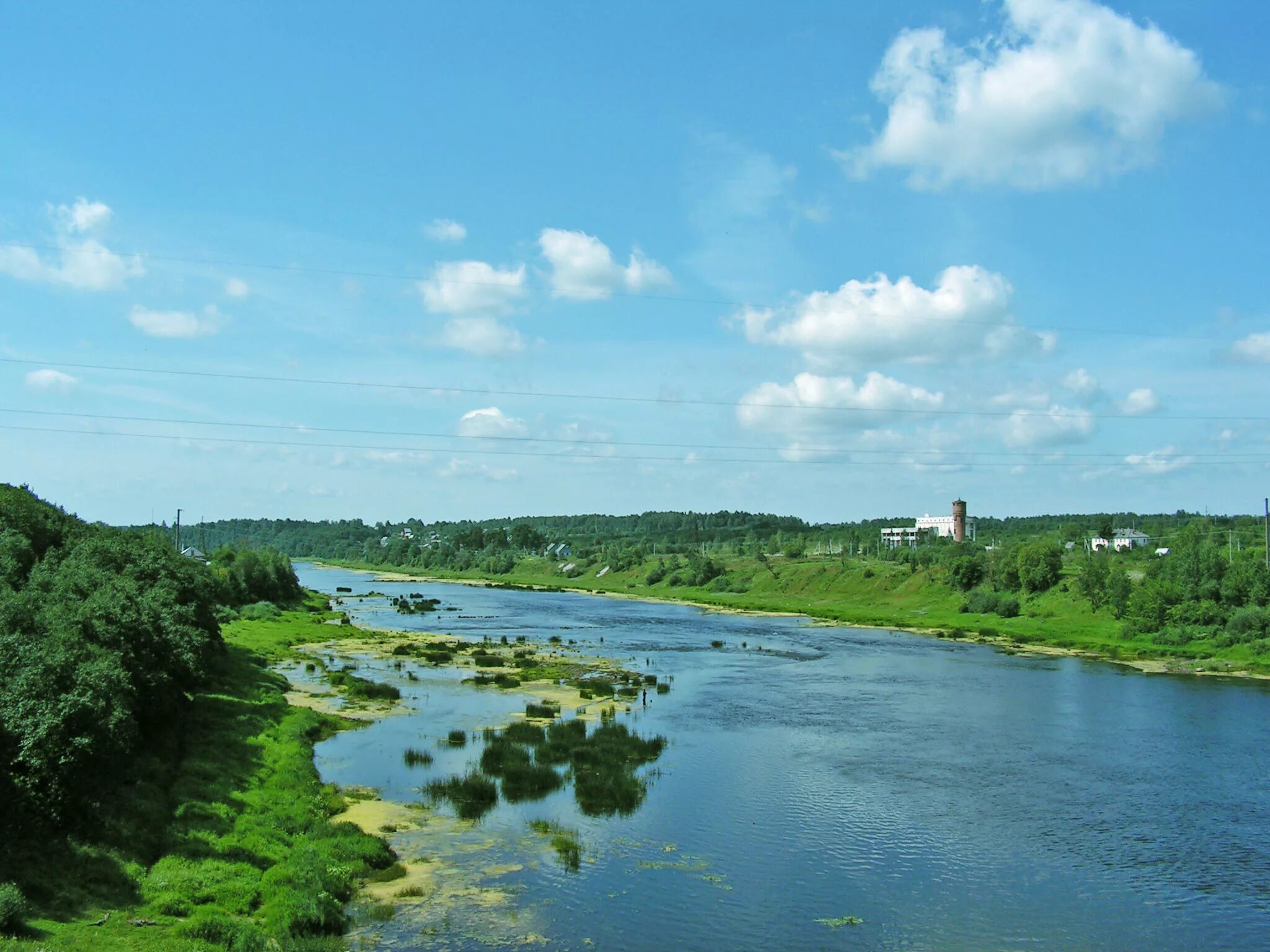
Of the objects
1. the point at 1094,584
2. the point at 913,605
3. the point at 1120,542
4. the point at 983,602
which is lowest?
the point at 913,605

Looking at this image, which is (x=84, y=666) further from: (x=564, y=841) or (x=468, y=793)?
(x=564, y=841)

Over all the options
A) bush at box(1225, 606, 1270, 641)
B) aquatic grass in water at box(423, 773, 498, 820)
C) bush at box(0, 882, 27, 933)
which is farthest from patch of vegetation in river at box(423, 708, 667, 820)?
bush at box(1225, 606, 1270, 641)

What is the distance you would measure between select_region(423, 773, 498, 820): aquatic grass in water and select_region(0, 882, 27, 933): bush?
581 inches

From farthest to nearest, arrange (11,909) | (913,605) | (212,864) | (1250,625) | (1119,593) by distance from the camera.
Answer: (913,605) < (1119,593) < (1250,625) < (212,864) < (11,909)

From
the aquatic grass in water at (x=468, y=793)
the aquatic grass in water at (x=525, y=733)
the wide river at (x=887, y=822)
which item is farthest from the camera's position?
the aquatic grass in water at (x=525, y=733)

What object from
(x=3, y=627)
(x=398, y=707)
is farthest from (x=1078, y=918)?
(x=398, y=707)

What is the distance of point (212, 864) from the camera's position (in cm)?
2411

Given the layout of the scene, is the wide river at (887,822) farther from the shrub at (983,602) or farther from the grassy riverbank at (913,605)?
the shrub at (983,602)

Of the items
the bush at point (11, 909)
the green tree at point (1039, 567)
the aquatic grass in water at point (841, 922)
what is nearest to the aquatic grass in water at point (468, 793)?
the aquatic grass in water at point (841, 922)

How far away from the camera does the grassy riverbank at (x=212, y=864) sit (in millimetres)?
19875

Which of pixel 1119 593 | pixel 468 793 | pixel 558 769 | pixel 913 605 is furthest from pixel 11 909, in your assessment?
pixel 913 605

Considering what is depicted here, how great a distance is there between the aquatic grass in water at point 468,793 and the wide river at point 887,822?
2.91ft

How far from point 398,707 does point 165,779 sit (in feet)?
73.2

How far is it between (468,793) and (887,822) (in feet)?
47.5
